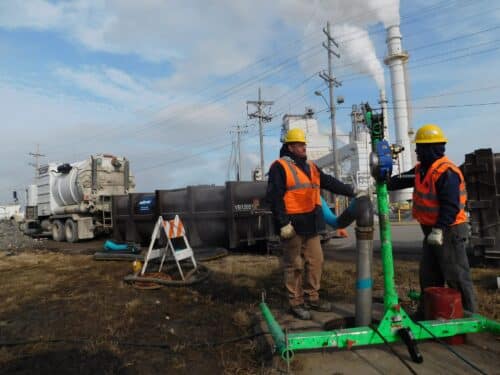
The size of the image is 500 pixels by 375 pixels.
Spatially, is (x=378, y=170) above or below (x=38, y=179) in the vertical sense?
below

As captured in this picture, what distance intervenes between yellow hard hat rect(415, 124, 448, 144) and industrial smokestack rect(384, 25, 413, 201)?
122ft

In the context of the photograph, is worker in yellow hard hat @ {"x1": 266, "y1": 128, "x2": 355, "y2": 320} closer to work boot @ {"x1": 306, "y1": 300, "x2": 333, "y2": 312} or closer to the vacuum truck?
work boot @ {"x1": 306, "y1": 300, "x2": 333, "y2": 312}

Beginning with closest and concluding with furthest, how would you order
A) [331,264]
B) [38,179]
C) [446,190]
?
[446,190]
[331,264]
[38,179]

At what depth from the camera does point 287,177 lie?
3.93 metres

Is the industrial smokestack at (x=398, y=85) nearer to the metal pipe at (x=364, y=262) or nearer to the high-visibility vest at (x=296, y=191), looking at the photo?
the high-visibility vest at (x=296, y=191)

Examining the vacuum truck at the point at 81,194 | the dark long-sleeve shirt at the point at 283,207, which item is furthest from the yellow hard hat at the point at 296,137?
the vacuum truck at the point at 81,194

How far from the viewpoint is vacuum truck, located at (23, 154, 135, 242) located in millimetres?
15094

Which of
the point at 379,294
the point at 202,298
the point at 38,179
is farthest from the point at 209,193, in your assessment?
the point at 38,179

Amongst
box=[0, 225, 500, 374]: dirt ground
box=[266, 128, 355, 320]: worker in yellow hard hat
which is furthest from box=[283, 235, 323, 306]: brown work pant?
box=[0, 225, 500, 374]: dirt ground

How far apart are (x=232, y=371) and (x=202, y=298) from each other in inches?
96.5

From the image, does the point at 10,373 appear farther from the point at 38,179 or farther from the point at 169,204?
the point at 38,179

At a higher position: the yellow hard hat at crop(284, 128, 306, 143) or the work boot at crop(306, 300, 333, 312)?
the yellow hard hat at crop(284, 128, 306, 143)

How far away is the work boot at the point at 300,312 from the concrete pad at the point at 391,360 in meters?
0.51

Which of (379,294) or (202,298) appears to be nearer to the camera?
(379,294)
